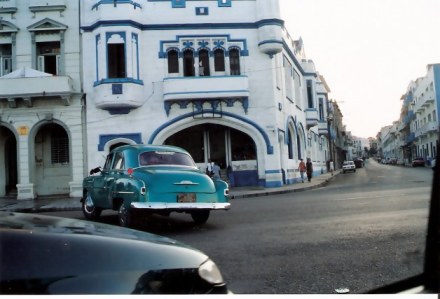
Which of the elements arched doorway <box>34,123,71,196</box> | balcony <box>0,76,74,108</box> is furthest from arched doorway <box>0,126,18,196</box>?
balcony <box>0,76,74,108</box>

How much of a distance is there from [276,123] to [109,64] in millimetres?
7711

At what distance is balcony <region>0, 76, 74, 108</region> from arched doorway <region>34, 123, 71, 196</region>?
1424mm

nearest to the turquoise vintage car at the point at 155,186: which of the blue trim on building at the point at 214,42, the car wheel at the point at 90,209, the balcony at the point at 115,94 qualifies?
the car wheel at the point at 90,209

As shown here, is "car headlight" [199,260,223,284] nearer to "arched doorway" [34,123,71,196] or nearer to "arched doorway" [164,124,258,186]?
"arched doorway" [34,123,71,196]

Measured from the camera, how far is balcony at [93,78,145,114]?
15.9 metres

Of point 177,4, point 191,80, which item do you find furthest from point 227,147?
point 177,4

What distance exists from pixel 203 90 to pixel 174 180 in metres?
11.4

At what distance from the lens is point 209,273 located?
1988 millimetres

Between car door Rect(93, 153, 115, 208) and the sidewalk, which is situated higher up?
car door Rect(93, 153, 115, 208)

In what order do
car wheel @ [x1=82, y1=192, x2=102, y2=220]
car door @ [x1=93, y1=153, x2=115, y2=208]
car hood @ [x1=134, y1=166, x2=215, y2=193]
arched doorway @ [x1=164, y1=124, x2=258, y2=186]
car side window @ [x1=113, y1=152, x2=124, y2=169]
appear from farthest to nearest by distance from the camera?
arched doorway @ [x1=164, y1=124, x2=258, y2=186] → car wheel @ [x1=82, y1=192, x2=102, y2=220] → car door @ [x1=93, y1=153, x2=115, y2=208] → car side window @ [x1=113, y1=152, x2=124, y2=169] → car hood @ [x1=134, y1=166, x2=215, y2=193]

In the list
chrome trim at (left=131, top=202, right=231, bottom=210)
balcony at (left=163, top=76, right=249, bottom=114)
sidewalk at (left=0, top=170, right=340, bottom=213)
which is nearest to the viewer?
chrome trim at (left=131, top=202, right=231, bottom=210)

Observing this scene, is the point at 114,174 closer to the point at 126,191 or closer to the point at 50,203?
the point at 126,191

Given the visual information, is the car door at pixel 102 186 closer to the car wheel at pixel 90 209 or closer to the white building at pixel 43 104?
the car wheel at pixel 90 209

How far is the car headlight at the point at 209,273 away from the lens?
6.43 feet
